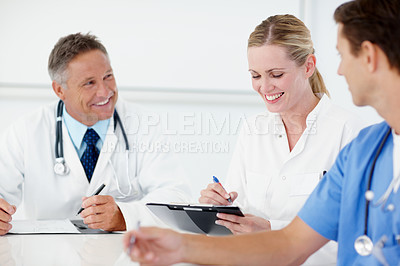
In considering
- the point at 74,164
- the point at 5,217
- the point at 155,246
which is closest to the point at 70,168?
the point at 74,164

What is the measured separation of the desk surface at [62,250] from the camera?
4.58 ft

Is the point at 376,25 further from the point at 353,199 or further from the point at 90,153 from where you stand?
the point at 90,153

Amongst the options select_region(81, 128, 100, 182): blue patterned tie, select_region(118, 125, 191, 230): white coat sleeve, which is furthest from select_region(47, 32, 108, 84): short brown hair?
select_region(118, 125, 191, 230): white coat sleeve

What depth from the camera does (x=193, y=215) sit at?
1.56m

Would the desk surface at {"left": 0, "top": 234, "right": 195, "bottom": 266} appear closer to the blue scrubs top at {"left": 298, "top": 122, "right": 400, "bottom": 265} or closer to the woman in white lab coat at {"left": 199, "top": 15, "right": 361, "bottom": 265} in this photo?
the woman in white lab coat at {"left": 199, "top": 15, "right": 361, "bottom": 265}

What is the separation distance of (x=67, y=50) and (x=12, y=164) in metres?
0.55

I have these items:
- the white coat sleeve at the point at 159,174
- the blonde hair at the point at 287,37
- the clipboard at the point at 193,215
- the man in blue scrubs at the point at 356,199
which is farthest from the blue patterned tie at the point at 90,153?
the man in blue scrubs at the point at 356,199

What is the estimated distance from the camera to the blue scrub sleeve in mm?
1183

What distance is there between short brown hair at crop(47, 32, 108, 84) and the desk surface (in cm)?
88

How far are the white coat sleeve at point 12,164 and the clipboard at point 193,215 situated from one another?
→ 809mm

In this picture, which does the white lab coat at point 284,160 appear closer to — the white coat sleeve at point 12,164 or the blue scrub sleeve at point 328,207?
the blue scrub sleeve at point 328,207

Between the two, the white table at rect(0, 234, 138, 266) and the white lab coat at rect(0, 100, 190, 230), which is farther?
the white lab coat at rect(0, 100, 190, 230)

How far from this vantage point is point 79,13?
3221 millimetres

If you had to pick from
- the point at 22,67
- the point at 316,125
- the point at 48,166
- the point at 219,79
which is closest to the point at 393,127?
the point at 316,125
